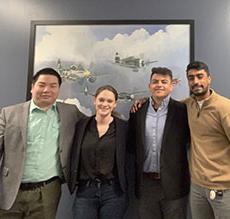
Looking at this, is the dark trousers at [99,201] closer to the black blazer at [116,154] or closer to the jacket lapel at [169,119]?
the black blazer at [116,154]

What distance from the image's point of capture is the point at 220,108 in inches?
72.2

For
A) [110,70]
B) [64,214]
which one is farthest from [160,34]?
[64,214]

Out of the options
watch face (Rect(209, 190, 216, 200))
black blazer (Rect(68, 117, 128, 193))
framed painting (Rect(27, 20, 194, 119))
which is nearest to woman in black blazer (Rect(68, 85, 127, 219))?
black blazer (Rect(68, 117, 128, 193))

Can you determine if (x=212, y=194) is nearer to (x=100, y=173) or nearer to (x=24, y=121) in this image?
(x=100, y=173)

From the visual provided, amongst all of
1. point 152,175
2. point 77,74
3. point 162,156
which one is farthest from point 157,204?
point 77,74

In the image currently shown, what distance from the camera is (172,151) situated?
1940 millimetres

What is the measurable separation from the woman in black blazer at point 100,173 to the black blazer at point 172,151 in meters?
0.12

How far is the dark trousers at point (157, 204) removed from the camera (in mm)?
1911

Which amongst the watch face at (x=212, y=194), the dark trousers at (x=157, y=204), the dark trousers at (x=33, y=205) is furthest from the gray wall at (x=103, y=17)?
the watch face at (x=212, y=194)

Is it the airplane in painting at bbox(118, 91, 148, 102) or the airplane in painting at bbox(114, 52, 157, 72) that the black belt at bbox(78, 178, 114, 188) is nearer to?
the airplane in painting at bbox(118, 91, 148, 102)

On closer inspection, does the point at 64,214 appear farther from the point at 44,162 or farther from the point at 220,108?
the point at 220,108

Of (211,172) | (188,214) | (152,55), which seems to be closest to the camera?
(211,172)

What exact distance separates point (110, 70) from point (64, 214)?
1.15 metres

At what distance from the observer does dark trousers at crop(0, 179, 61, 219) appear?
1894mm
